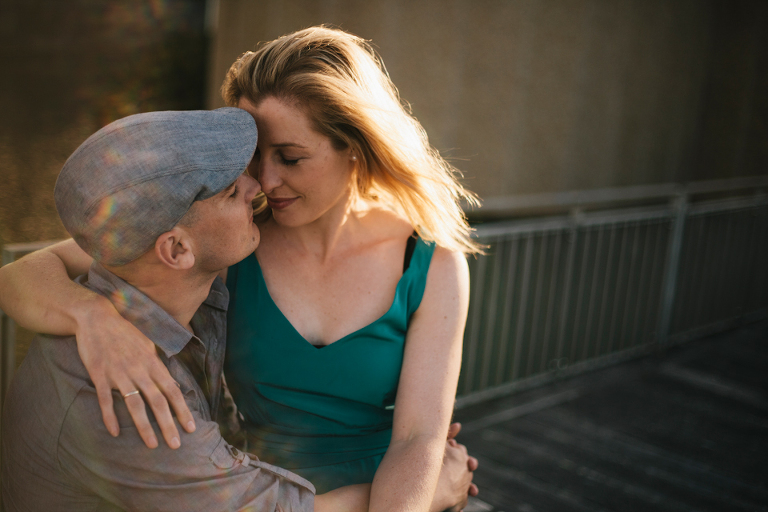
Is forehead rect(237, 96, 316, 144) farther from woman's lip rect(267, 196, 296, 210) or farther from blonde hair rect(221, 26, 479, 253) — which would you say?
woman's lip rect(267, 196, 296, 210)

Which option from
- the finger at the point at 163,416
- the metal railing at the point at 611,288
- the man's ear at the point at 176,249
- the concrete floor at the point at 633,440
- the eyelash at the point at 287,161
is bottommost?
the concrete floor at the point at 633,440

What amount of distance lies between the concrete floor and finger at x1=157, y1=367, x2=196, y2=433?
6.71ft

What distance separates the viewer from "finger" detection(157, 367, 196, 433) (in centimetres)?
126

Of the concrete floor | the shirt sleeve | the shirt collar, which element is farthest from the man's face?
the concrete floor

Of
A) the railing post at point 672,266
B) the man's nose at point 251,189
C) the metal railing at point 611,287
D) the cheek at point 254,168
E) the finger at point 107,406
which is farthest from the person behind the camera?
the railing post at point 672,266

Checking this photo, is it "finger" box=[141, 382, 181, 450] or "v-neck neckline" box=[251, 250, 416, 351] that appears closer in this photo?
"finger" box=[141, 382, 181, 450]

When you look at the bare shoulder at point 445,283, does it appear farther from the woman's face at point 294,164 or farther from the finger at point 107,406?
the finger at point 107,406

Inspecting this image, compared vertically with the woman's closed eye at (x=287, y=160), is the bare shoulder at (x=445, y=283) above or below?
below

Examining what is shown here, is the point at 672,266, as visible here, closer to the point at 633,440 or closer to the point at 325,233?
the point at 633,440

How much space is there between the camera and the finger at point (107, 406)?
121 cm

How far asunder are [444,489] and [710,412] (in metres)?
3.09

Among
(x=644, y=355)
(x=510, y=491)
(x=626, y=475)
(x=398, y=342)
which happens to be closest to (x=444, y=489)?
(x=398, y=342)

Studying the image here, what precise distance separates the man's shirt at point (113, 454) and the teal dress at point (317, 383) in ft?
1.23

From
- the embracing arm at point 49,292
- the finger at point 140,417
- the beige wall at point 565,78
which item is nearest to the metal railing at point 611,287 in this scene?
the beige wall at point 565,78
